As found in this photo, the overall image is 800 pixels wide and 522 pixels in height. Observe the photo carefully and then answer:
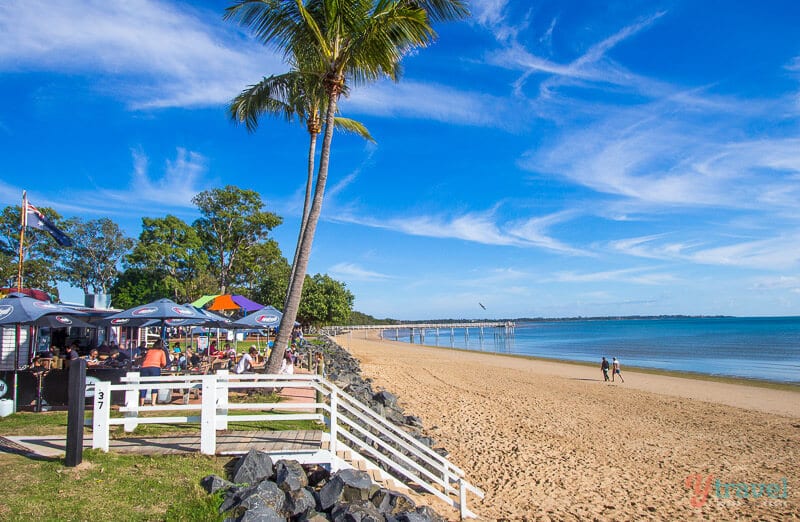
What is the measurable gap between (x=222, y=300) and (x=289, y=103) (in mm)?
7658

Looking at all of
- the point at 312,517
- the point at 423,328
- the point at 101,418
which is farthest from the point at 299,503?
the point at 423,328

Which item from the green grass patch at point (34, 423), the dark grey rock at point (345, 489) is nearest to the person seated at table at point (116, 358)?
the green grass patch at point (34, 423)

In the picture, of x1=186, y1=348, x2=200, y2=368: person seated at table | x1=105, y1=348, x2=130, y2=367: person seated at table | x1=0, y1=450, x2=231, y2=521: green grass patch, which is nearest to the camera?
x1=0, y1=450, x2=231, y2=521: green grass patch

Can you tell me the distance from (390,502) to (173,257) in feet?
113

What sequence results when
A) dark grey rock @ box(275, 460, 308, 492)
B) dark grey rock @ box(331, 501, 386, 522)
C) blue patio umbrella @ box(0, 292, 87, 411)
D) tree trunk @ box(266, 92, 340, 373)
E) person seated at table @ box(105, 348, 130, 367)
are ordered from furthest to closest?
person seated at table @ box(105, 348, 130, 367) → tree trunk @ box(266, 92, 340, 373) → blue patio umbrella @ box(0, 292, 87, 411) → dark grey rock @ box(275, 460, 308, 492) → dark grey rock @ box(331, 501, 386, 522)

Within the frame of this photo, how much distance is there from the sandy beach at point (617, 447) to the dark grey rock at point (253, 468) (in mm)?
3375

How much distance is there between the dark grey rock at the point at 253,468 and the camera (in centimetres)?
591

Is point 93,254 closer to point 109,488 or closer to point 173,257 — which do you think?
point 173,257

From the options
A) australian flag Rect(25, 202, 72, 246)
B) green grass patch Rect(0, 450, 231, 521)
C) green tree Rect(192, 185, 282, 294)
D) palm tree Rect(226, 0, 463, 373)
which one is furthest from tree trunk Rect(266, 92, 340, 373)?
green tree Rect(192, 185, 282, 294)

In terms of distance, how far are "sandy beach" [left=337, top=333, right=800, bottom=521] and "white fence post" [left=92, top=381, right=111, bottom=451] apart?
17.6 ft

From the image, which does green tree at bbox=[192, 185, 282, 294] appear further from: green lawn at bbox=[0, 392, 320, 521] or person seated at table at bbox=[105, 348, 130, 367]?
green lawn at bbox=[0, 392, 320, 521]

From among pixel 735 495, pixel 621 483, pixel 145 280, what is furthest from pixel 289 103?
pixel 145 280

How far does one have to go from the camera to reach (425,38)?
10.6 meters

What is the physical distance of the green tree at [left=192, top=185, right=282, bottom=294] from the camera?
37.4m
